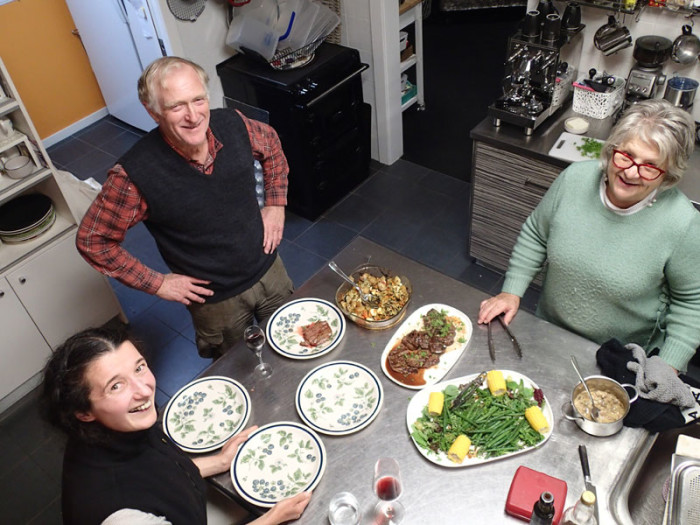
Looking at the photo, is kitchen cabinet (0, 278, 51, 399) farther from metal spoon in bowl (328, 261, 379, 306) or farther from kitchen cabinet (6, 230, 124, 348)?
metal spoon in bowl (328, 261, 379, 306)

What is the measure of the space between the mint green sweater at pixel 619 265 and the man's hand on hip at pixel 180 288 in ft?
3.73

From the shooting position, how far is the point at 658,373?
165 cm

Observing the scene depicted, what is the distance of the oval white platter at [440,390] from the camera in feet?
5.23

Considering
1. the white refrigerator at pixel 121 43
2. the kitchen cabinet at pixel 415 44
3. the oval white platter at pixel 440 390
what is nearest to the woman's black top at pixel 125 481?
the oval white platter at pixel 440 390

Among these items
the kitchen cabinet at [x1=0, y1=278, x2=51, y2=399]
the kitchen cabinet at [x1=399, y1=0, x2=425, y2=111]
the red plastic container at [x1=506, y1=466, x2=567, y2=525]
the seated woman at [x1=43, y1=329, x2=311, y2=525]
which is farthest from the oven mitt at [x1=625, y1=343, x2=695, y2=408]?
the kitchen cabinet at [x1=399, y1=0, x2=425, y2=111]

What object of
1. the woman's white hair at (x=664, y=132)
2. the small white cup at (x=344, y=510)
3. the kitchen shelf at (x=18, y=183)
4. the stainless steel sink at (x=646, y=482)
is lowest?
the stainless steel sink at (x=646, y=482)

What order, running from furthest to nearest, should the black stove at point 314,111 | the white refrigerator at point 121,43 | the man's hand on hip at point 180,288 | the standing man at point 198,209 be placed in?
1. the white refrigerator at point 121,43
2. the black stove at point 314,111
3. the man's hand on hip at point 180,288
4. the standing man at point 198,209

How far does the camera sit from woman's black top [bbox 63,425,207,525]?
1.39m

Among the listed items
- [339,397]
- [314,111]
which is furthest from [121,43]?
[339,397]

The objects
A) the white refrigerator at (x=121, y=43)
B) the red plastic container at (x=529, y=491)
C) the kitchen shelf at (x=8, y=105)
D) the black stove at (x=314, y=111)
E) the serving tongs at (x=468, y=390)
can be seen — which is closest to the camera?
the red plastic container at (x=529, y=491)

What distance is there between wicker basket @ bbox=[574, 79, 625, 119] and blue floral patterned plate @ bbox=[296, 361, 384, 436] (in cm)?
196

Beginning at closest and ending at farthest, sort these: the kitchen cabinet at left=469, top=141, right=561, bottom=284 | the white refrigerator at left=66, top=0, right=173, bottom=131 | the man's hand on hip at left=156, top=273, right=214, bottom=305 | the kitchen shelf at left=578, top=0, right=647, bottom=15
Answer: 1. the man's hand on hip at left=156, top=273, right=214, bottom=305
2. the kitchen shelf at left=578, top=0, right=647, bottom=15
3. the kitchen cabinet at left=469, top=141, right=561, bottom=284
4. the white refrigerator at left=66, top=0, right=173, bottom=131

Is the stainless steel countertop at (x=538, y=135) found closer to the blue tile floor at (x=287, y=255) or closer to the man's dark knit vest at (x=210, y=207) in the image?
the blue tile floor at (x=287, y=255)

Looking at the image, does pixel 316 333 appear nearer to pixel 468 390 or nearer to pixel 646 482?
pixel 468 390
